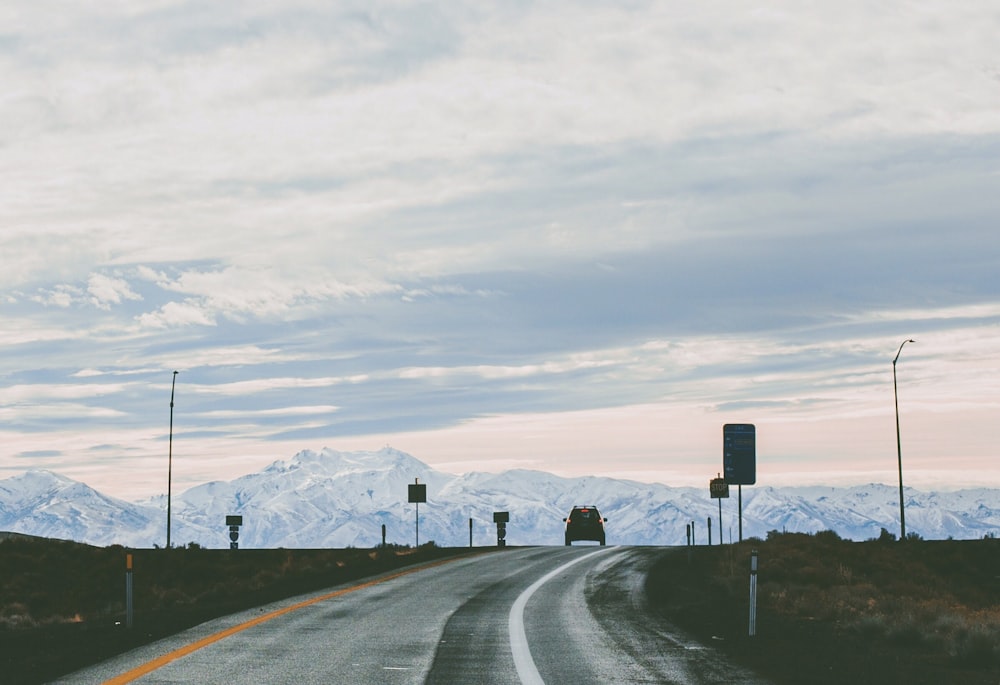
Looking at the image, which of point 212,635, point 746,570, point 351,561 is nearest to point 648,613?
point 212,635

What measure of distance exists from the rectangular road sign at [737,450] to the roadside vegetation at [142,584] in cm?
866

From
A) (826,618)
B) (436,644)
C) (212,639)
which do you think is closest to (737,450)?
(826,618)

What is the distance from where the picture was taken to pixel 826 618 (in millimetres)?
19000

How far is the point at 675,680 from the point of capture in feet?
38.1

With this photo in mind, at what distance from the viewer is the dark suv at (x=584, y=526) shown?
5147cm

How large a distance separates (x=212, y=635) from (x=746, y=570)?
1664cm

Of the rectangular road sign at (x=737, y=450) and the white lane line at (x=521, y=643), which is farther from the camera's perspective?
the rectangular road sign at (x=737, y=450)

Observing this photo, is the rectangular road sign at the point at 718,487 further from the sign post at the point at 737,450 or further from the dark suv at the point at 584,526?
the dark suv at the point at 584,526

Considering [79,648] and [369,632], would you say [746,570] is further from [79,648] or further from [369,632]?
[79,648]

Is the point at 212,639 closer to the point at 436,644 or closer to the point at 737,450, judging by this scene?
the point at 436,644

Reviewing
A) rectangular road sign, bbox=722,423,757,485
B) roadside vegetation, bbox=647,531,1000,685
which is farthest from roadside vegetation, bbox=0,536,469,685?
rectangular road sign, bbox=722,423,757,485

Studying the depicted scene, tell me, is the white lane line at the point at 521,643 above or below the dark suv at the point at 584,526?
above

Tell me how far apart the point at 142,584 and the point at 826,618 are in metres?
23.7

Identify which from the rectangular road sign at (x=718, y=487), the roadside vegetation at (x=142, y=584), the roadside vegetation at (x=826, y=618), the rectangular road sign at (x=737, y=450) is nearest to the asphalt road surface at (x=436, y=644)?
the roadside vegetation at (x=826, y=618)
